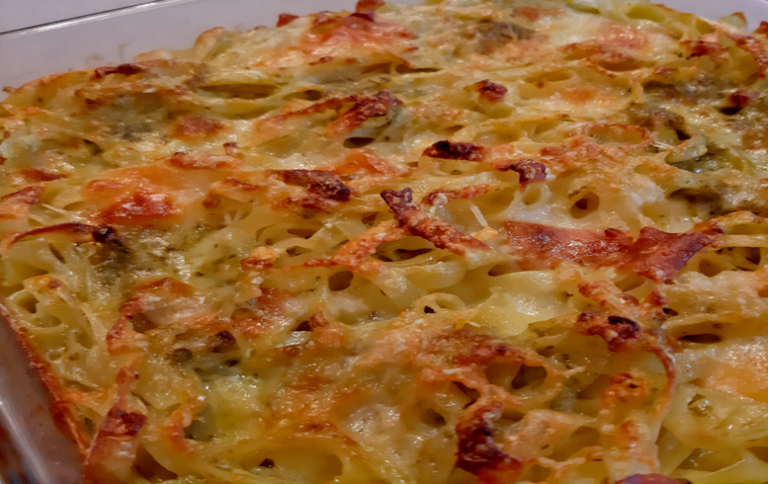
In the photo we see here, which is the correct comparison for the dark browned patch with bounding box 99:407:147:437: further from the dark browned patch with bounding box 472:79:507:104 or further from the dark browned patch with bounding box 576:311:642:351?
the dark browned patch with bounding box 472:79:507:104

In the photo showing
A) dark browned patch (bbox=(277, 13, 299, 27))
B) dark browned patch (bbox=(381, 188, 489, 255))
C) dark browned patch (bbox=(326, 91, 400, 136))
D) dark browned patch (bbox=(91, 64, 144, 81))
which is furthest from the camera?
dark browned patch (bbox=(277, 13, 299, 27))

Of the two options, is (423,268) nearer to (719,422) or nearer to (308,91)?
(719,422)

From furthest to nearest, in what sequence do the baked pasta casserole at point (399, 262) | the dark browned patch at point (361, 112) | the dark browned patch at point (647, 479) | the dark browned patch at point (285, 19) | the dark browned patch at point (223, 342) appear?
the dark browned patch at point (285, 19), the dark browned patch at point (361, 112), the dark browned patch at point (223, 342), the baked pasta casserole at point (399, 262), the dark browned patch at point (647, 479)

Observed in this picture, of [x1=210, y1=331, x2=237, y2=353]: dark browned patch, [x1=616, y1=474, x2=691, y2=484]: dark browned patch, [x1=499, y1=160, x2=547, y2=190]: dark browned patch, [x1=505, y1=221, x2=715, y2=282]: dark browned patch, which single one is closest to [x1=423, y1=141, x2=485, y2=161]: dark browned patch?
[x1=499, y1=160, x2=547, y2=190]: dark browned patch

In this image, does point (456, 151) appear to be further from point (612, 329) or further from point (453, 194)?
point (612, 329)

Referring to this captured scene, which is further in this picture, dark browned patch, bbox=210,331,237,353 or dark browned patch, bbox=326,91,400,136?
dark browned patch, bbox=326,91,400,136

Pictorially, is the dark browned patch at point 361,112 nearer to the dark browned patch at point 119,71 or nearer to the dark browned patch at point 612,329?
the dark browned patch at point 119,71

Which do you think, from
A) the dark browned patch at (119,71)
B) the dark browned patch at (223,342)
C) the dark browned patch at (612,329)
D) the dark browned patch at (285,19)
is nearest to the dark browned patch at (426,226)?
the dark browned patch at (612,329)

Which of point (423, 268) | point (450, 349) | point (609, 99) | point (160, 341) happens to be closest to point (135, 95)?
point (160, 341)

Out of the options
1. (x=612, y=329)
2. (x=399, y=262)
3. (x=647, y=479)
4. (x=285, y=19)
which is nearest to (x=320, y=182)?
(x=399, y=262)
